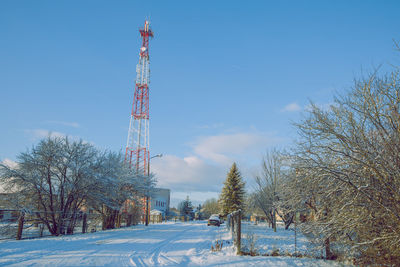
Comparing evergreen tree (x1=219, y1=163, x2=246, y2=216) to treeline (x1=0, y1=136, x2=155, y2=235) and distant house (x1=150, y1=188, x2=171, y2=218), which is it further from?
treeline (x1=0, y1=136, x2=155, y2=235)

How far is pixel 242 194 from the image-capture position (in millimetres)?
43719

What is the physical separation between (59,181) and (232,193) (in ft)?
99.4

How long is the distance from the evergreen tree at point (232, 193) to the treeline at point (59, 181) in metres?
26.6

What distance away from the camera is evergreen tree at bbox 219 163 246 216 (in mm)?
42594

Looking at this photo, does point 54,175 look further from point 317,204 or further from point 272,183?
point 272,183

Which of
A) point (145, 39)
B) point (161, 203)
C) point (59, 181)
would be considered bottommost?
point (161, 203)

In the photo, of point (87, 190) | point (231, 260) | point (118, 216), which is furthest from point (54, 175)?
point (231, 260)

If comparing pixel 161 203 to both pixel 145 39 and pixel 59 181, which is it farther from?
pixel 59 181

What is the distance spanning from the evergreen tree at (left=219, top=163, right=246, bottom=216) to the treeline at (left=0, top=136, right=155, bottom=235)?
87.4 ft

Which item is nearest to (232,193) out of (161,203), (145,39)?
(145,39)

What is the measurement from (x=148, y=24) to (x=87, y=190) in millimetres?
26475

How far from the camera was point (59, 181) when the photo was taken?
16.3 m

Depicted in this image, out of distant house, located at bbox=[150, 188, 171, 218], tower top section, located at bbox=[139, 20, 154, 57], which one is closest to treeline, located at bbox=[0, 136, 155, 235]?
tower top section, located at bbox=[139, 20, 154, 57]

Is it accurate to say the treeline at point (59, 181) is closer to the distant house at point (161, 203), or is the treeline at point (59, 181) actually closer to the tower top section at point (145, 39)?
the tower top section at point (145, 39)
